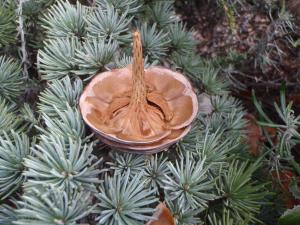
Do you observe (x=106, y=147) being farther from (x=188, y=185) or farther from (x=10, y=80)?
(x=10, y=80)

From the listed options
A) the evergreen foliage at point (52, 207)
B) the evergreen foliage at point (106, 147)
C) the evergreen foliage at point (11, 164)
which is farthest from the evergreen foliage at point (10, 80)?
the evergreen foliage at point (52, 207)

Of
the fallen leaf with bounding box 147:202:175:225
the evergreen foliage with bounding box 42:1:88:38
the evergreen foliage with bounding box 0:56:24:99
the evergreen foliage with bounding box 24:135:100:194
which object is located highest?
the evergreen foliage with bounding box 42:1:88:38

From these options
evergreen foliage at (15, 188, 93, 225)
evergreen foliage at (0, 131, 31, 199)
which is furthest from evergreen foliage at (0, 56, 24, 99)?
evergreen foliage at (15, 188, 93, 225)

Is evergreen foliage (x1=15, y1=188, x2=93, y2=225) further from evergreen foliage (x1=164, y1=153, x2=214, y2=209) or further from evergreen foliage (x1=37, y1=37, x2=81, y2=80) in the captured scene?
evergreen foliage (x1=37, y1=37, x2=81, y2=80)

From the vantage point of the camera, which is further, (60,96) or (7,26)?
(7,26)

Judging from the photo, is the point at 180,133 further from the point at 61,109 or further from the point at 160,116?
the point at 61,109

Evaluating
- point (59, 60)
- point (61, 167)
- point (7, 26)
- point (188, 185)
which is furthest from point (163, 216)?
point (7, 26)

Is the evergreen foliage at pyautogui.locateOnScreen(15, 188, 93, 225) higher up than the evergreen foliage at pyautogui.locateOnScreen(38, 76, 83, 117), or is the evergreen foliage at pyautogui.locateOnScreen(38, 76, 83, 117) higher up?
the evergreen foliage at pyautogui.locateOnScreen(38, 76, 83, 117)

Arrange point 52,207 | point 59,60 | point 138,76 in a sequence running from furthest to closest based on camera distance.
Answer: point 59,60 → point 138,76 → point 52,207

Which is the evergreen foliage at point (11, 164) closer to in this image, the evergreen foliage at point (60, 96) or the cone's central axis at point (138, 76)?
the evergreen foliage at point (60, 96)

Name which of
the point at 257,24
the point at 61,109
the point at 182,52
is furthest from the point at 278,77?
the point at 61,109
